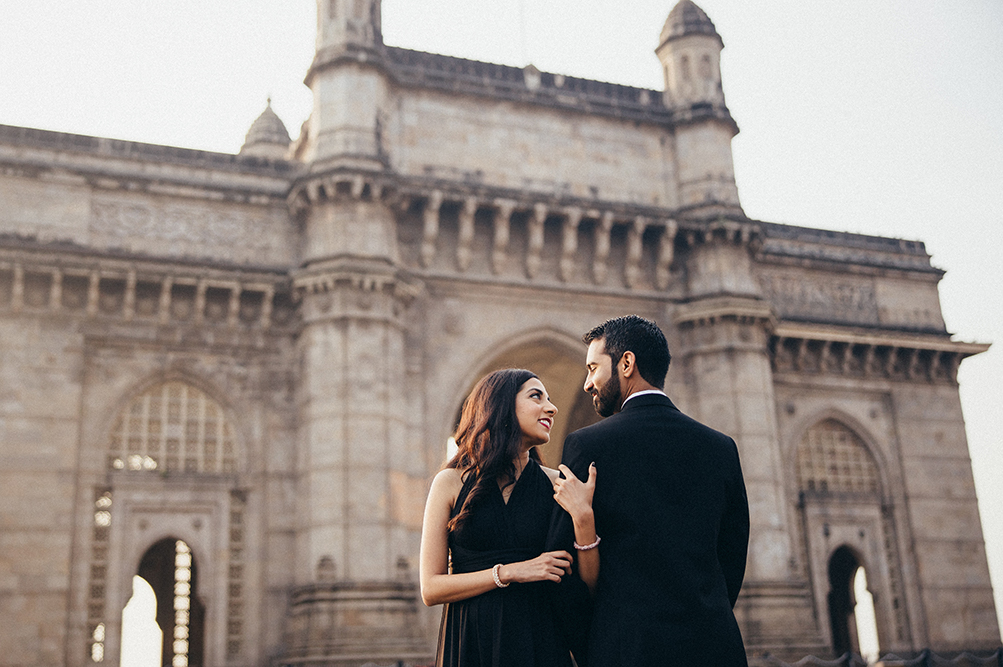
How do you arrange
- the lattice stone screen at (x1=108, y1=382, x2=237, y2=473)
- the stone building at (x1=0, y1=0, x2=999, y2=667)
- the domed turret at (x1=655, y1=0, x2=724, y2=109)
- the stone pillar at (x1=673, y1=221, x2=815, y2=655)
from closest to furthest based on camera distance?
the stone building at (x1=0, y1=0, x2=999, y2=667)
the lattice stone screen at (x1=108, y1=382, x2=237, y2=473)
the stone pillar at (x1=673, y1=221, x2=815, y2=655)
the domed turret at (x1=655, y1=0, x2=724, y2=109)

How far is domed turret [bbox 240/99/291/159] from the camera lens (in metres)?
26.7

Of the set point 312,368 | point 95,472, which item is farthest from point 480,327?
point 95,472

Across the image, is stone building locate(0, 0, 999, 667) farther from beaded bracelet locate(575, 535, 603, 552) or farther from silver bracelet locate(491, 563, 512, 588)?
beaded bracelet locate(575, 535, 603, 552)

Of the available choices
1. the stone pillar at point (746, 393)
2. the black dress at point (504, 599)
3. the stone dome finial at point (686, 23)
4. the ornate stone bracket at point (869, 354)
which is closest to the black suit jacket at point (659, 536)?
the black dress at point (504, 599)

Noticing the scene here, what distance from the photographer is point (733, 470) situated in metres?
4.04

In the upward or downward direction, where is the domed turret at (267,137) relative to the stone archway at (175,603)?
upward

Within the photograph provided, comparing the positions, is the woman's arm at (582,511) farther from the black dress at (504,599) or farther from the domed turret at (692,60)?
the domed turret at (692,60)

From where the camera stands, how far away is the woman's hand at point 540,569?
3.85 meters

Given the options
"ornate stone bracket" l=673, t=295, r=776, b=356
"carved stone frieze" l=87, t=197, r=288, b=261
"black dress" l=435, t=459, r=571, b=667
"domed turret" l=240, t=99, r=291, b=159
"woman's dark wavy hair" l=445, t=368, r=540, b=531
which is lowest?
"black dress" l=435, t=459, r=571, b=667

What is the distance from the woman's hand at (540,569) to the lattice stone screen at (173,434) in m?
13.6

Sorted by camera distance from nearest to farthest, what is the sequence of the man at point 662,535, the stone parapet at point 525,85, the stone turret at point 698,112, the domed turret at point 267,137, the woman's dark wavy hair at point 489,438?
1. the man at point 662,535
2. the woman's dark wavy hair at point 489,438
3. the stone parapet at point 525,85
4. the stone turret at point 698,112
5. the domed turret at point 267,137

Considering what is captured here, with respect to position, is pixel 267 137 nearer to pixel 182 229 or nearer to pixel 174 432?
pixel 182 229

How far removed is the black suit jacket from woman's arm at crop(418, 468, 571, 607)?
96mm

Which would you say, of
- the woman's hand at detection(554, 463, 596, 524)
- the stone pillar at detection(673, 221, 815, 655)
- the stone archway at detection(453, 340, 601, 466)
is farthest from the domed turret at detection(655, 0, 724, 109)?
the woman's hand at detection(554, 463, 596, 524)
